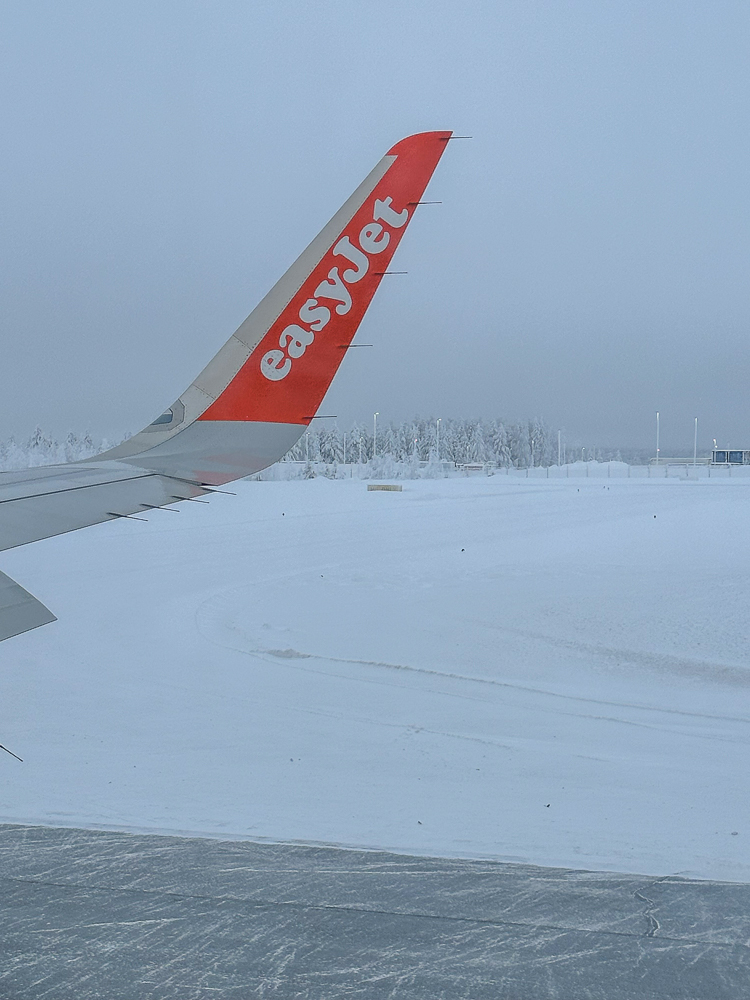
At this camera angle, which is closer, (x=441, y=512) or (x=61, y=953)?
(x=61, y=953)

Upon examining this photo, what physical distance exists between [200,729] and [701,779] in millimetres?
4169

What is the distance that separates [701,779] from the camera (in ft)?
23.2

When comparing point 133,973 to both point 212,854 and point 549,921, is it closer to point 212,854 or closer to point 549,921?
point 212,854

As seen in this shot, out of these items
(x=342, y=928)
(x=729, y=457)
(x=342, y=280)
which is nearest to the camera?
(x=342, y=928)

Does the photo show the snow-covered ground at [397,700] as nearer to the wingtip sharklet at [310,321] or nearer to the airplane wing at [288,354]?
the airplane wing at [288,354]

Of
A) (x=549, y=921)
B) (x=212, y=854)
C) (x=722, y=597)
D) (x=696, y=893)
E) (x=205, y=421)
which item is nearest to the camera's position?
(x=549, y=921)

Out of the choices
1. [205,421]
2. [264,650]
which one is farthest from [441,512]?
[205,421]

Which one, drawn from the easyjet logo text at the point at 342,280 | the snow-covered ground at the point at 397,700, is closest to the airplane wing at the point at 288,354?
the easyjet logo text at the point at 342,280

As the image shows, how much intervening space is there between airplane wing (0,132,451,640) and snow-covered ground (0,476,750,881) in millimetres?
2163

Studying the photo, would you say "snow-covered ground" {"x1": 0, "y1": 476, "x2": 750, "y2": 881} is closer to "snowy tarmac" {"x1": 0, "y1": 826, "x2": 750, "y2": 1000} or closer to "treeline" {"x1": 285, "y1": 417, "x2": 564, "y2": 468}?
"snowy tarmac" {"x1": 0, "y1": 826, "x2": 750, "y2": 1000}

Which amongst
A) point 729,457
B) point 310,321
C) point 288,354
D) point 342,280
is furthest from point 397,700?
point 729,457

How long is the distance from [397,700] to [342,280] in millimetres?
5217

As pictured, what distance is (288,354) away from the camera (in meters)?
5.48

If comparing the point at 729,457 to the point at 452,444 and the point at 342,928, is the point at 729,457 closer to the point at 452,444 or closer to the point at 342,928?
the point at 452,444
